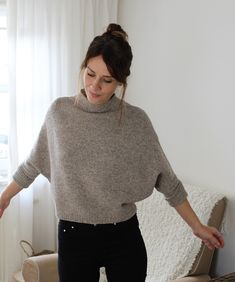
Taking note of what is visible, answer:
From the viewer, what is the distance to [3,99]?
2756 millimetres

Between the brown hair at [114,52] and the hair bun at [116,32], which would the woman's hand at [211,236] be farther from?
the hair bun at [116,32]

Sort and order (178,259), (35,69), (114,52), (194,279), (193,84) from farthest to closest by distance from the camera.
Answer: (35,69) → (193,84) → (178,259) → (194,279) → (114,52)

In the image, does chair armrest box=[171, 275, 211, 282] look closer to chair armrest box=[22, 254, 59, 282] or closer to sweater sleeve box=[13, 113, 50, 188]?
chair armrest box=[22, 254, 59, 282]

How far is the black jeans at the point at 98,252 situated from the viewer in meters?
1.35

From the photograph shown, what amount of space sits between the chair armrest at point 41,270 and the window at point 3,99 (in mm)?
878

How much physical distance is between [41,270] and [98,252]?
79 centimetres

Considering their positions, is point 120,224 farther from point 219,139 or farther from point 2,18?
point 2,18

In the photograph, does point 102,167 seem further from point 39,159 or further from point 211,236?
point 211,236

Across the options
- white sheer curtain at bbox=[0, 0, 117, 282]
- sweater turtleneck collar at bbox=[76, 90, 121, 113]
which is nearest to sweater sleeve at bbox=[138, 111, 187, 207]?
sweater turtleneck collar at bbox=[76, 90, 121, 113]

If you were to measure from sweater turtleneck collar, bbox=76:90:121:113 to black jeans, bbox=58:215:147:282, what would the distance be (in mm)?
371

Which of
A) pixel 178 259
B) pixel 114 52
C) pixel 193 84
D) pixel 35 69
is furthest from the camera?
pixel 35 69

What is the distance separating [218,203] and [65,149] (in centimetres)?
91

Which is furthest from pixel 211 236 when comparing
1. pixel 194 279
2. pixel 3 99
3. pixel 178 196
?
pixel 3 99

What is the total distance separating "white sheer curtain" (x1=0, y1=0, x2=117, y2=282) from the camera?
8.57 ft
